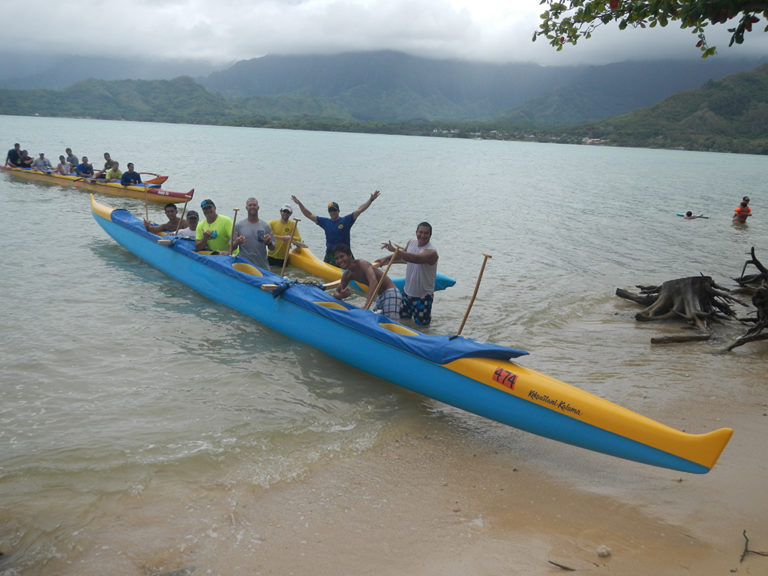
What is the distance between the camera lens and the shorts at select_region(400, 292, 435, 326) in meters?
7.96

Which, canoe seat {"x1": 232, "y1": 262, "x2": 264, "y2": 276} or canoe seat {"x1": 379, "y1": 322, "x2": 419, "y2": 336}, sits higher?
canoe seat {"x1": 232, "y1": 262, "x2": 264, "y2": 276}

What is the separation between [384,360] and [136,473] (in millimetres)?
2638

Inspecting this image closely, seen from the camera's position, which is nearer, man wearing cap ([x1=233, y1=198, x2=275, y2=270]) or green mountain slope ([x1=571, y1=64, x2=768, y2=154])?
man wearing cap ([x1=233, y1=198, x2=275, y2=270])

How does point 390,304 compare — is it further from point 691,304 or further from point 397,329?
point 691,304

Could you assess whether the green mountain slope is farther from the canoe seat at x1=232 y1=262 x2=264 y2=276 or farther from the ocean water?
the canoe seat at x1=232 y1=262 x2=264 y2=276

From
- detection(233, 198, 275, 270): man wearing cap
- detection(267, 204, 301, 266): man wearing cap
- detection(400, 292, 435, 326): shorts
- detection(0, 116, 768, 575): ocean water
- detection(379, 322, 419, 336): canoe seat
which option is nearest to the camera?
detection(0, 116, 768, 575): ocean water

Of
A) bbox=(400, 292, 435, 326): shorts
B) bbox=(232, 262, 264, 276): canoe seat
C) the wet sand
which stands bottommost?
the wet sand

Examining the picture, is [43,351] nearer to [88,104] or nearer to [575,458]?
[575,458]

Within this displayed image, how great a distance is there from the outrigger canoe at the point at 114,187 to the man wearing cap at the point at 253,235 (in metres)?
9.45

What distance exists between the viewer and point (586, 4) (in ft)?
22.3

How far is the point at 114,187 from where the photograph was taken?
20.2m

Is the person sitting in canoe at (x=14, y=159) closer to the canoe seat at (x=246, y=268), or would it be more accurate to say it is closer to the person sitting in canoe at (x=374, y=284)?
the canoe seat at (x=246, y=268)

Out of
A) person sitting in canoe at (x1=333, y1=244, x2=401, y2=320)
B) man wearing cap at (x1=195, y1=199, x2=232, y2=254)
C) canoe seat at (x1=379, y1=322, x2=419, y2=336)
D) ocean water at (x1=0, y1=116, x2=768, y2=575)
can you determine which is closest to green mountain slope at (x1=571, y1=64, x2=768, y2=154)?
ocean water at (x1=0, y1=116, x2=768, y2=575)

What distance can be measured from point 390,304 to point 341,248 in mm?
985
